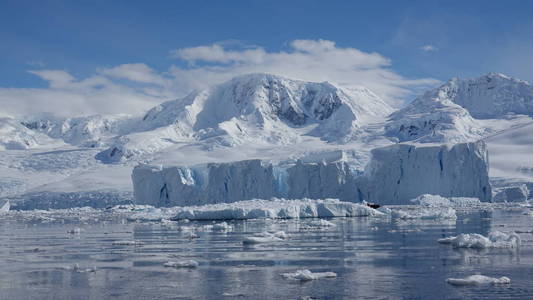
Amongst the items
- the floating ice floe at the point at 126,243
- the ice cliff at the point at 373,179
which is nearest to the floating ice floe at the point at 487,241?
the floating ice floe at the point at 126,243

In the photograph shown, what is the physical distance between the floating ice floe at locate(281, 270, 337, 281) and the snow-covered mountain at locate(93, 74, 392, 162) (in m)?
108

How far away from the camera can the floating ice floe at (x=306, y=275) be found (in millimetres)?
14125

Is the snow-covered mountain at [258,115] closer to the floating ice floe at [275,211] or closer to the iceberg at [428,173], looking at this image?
the iceberg at [428,173]

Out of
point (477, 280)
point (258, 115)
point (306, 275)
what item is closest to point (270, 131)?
point (258, 115)

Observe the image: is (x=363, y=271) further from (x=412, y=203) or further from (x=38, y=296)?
(x=412, y=203)

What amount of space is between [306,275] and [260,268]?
2.33m

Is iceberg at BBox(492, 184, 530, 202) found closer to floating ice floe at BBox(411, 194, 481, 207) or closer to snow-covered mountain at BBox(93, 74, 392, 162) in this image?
floating ice floe at BBox(411, 194, 481, 207)

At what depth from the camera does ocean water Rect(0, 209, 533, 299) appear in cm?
1273

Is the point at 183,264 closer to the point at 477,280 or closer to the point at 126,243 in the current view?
the point at 477,280

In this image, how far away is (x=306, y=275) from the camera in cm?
1409

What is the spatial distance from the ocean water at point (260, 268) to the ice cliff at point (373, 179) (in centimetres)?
3036

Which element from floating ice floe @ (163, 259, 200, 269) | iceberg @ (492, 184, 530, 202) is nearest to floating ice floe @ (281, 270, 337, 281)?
floating ice floe @ (163, 259, 200, 269)

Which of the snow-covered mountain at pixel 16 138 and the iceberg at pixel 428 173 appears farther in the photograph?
the snow-covered mountain at pixel 16 138


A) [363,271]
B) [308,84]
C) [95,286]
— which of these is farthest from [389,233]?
[308,84]
